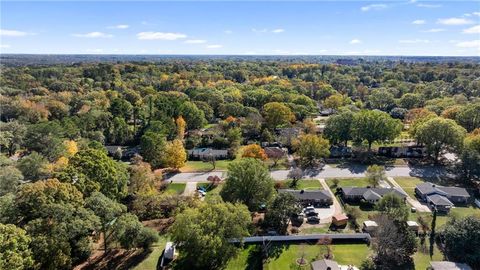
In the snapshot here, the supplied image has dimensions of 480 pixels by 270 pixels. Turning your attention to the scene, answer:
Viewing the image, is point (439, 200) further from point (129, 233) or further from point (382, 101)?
point (382, 101)

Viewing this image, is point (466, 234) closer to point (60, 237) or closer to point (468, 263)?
point (468, 263)

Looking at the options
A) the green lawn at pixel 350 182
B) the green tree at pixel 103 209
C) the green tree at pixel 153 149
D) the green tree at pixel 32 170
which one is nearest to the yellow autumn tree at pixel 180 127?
the green tree at pixel 153 149

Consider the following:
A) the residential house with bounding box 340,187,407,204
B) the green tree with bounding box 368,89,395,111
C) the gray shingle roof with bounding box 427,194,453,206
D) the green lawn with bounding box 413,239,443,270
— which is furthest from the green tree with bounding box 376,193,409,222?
the green tree with bounding box 368,89,395,111

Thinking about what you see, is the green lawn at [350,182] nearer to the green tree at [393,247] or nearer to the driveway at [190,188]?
the green tree at [393,247]

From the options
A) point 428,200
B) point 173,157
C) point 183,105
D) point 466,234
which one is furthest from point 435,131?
point 183,105

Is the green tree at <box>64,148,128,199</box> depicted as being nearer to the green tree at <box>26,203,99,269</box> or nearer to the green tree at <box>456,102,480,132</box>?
the green tree at <box>26,203,99,269</box>

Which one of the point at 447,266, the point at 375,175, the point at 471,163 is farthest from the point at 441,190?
the point at 447,266
